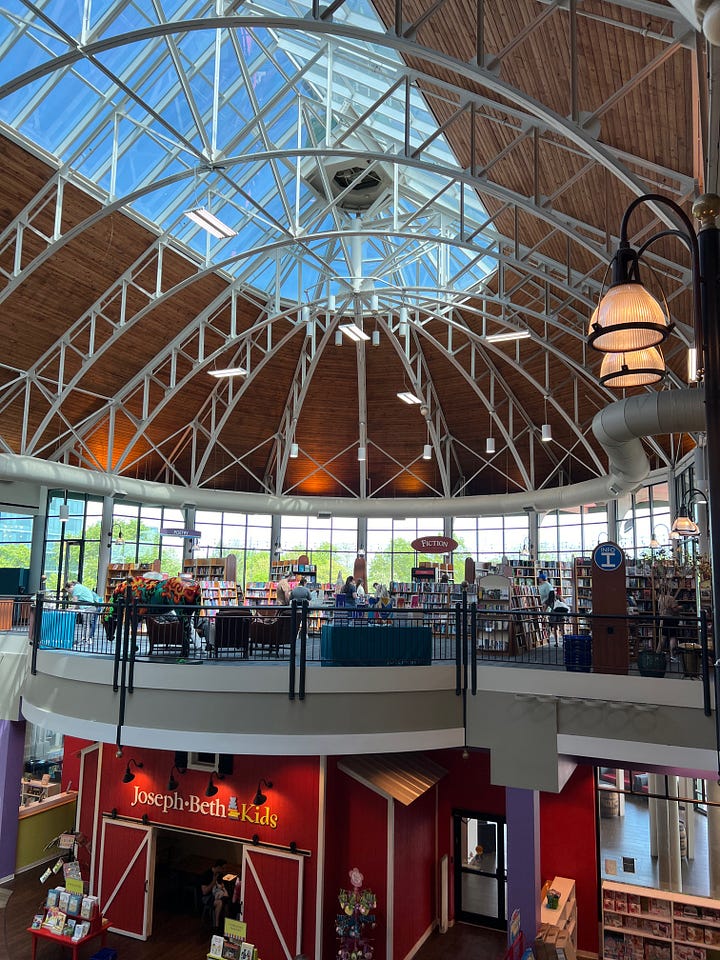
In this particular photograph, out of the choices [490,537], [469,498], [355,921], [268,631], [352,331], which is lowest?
[355,921]

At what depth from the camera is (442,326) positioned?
24172mm

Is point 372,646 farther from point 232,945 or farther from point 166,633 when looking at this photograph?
point 232,945

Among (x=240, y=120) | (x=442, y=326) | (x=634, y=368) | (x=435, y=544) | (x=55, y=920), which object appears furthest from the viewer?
(x=442, y=326)

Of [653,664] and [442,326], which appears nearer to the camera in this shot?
[653,664]

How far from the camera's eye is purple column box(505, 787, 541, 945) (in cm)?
948

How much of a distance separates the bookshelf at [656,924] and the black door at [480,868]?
1823mm

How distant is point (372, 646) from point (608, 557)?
3.42 m

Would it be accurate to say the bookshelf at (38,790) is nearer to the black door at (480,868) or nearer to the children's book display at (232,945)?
the children's book display at (232,945)

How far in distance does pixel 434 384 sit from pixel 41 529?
14220 mm

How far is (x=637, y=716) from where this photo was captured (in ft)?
29.2

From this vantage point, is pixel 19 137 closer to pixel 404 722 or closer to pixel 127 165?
pixel 127 165

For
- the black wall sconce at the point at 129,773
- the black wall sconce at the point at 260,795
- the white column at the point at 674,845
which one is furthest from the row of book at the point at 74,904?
the white column at the point at 674,845

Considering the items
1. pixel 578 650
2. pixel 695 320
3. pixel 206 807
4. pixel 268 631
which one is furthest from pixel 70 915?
pixel 695 320

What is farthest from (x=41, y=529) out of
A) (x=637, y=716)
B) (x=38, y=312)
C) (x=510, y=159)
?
(x=637, y=716)
